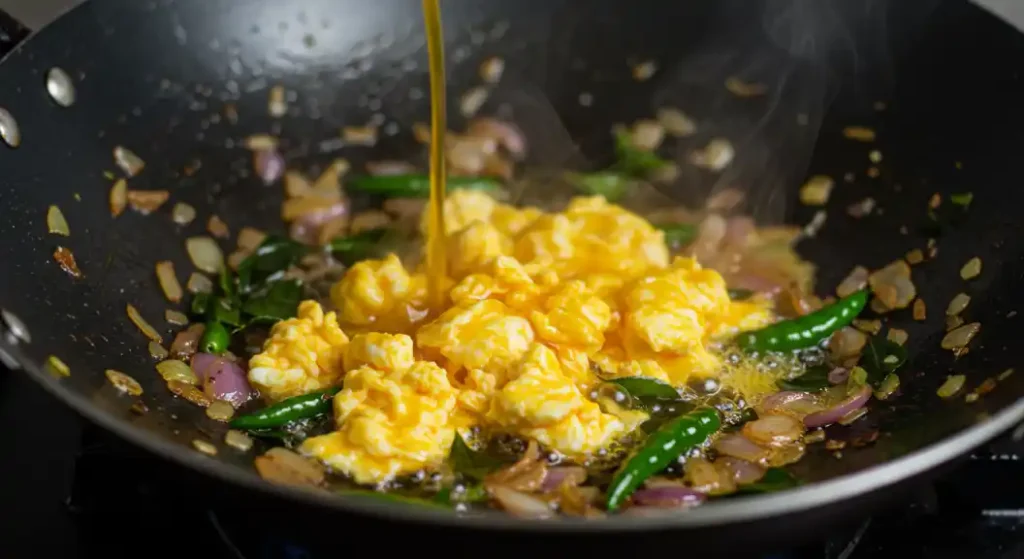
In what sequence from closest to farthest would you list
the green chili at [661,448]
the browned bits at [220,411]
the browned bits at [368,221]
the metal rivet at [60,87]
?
1. the green chili at [661,448]
2. the browned bits at [220,411]
3. the metal rivet at [60,87]
4. the browned bits at [368,221]

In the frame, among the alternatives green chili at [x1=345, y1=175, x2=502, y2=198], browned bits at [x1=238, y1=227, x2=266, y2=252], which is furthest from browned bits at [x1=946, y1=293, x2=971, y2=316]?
browned bits at [x1=238, y1=227, x2=266, y2=252]

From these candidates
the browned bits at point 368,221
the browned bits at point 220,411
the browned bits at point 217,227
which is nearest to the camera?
the browned bits at point 220,411

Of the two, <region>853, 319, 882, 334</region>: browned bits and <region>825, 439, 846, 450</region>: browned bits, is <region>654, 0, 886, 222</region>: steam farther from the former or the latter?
<region>825, 439, 846, 450</region>: browned bits

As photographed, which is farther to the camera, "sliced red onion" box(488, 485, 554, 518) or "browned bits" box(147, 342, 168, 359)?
"browned bits" box(147, 342, 168, 359)

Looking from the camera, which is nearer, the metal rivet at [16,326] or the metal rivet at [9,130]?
the metal rivet at [16,326]

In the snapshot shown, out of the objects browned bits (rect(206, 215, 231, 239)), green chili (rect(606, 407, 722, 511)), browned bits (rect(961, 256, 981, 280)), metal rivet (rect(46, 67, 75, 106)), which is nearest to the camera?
green chili (rect(606, 407, 722, 511))

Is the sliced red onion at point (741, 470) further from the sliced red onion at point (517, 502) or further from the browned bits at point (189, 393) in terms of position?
the browned bits at point (189, 393)

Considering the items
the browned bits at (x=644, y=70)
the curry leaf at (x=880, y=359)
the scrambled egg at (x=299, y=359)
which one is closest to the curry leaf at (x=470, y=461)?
the scrambled egg at (x=299, y=359)
